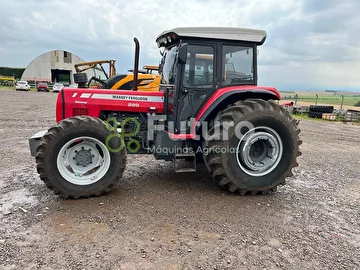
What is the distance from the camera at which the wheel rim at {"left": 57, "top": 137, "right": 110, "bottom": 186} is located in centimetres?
420

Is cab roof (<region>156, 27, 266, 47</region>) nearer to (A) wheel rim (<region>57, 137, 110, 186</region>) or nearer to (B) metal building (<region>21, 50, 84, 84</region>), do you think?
(A) wheel rim (<region>57, 137, 110, 186</region>)

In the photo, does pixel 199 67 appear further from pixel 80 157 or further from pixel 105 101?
pixel 80 157

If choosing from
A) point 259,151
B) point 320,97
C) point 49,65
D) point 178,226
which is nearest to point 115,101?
point 178,226

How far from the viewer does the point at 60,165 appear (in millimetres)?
A: 4129

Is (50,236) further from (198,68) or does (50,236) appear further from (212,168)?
(198,68)

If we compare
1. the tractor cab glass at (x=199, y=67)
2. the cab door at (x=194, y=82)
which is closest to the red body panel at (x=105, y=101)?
the cab door at (x=194, y=82)

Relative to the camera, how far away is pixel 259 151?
15.7 feet

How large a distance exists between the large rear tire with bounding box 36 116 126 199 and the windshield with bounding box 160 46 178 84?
4.38 ft

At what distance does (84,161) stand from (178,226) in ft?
5.81

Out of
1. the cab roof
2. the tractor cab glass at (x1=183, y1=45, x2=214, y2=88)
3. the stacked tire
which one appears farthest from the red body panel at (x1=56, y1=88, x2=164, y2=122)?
the stacked tire

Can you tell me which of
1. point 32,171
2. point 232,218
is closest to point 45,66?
point 32,171

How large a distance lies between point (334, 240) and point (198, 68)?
117 inches

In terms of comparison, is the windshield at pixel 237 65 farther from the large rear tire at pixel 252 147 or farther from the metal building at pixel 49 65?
the metal building at pixel 49 65

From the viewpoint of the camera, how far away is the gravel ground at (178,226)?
2.89 m
